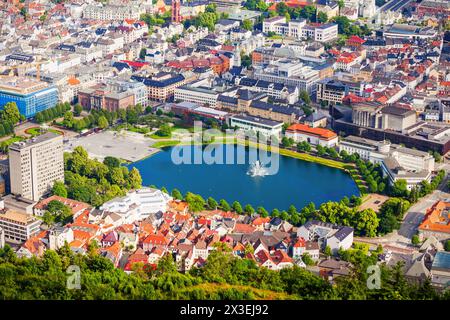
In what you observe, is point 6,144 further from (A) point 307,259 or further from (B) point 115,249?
(A) point 307,259

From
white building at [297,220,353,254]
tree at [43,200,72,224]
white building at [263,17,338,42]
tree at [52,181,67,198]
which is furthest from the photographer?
white building at [263,17,338,42]

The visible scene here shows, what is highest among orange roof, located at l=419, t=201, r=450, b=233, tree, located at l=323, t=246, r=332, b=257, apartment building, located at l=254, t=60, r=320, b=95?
apartment building, located at l=254, t=60, r=320, b=95

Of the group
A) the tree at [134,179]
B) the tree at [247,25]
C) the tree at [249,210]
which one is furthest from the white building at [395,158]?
the tree at [247,25]

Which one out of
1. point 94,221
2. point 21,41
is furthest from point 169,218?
point 21,41

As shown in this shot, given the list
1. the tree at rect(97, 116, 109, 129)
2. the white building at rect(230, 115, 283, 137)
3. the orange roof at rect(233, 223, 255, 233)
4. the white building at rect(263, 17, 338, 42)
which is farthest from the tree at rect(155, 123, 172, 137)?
the white building at rect(263, 17, 338, 42)

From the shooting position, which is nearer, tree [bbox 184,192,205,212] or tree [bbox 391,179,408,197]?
tree [bbox 184,192,205,212]

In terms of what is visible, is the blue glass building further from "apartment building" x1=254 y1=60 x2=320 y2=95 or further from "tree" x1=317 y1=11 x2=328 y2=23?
"tree" x1=317 y1=11 x2=328 y2=23

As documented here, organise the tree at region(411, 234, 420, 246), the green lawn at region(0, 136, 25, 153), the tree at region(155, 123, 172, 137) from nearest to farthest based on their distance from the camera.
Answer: the tree at region(411, 234, 420, 246) < the green lawn at region(0, 136, 25, 153) < the tree at region(155, 123, 172, 137)

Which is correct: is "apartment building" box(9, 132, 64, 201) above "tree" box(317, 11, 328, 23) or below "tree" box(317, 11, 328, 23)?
below
